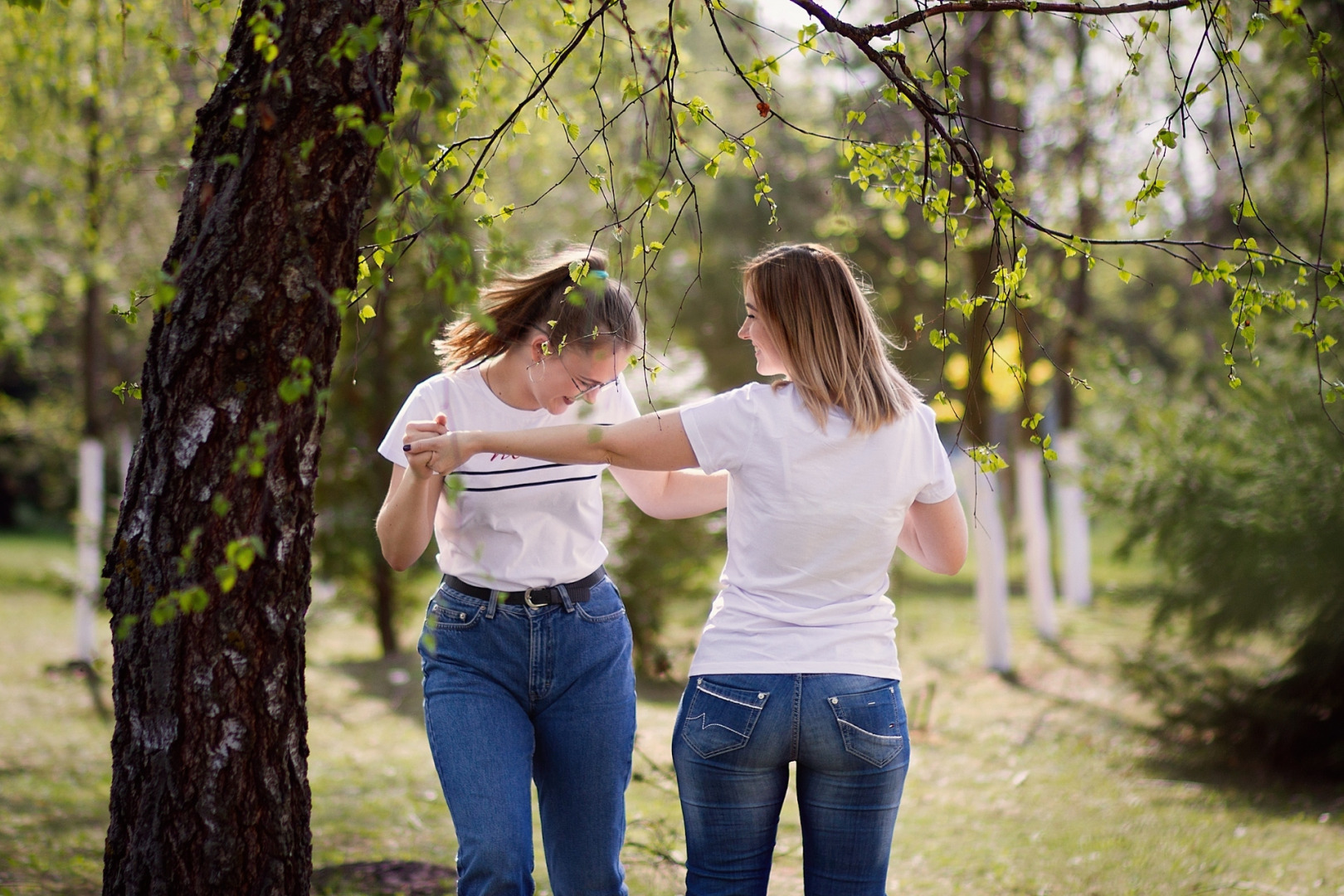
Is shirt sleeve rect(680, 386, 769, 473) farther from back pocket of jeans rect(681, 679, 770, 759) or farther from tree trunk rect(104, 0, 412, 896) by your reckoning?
tree trunk rect(104, 0, 412, 896)

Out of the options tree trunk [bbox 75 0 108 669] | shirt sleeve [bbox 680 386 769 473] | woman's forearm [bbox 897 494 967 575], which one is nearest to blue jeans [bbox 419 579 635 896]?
shirt sleeve [bbox 680 386 769 473]

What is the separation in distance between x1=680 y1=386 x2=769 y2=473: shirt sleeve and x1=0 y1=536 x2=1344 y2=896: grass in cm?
178

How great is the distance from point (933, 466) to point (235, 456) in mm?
1378

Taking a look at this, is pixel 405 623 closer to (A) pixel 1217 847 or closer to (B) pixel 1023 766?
(B) pixel 1023 766

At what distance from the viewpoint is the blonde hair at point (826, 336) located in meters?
2.27

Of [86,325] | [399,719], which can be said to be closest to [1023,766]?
[399,719]

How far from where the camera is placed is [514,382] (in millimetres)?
2727

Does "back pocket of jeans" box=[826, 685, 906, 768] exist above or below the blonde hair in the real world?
below

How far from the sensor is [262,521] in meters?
2.28

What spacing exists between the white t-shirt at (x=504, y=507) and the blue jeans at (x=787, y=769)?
0.49 m

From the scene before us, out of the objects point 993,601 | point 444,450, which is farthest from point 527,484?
point 993,601

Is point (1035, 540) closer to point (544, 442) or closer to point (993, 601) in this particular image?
point (993, 601)

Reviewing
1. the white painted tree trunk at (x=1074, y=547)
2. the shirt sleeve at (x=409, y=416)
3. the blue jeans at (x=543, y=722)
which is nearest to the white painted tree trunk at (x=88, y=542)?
the shirt sleeve at (x=409, y=416)

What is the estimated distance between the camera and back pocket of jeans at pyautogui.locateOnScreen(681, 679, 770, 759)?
7.25 ft
